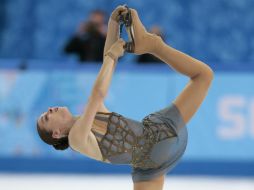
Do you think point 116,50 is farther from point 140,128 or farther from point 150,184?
point 150,184

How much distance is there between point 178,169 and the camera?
267 inches

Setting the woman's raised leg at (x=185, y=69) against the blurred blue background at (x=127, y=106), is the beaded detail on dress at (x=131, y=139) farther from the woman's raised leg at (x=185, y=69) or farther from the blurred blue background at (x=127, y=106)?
the blurred blue background at (x=127, y=106)

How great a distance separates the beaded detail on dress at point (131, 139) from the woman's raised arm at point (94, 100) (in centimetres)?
22

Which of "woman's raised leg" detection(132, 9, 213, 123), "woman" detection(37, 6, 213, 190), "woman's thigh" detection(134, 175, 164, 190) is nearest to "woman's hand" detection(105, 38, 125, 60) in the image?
"woman" detection(37, 6, 213, 190)

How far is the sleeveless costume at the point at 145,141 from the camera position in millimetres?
4094

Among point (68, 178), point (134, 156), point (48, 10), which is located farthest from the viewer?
point (48, 10)

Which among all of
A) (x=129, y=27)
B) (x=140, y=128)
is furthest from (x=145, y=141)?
(x=129, y=27)

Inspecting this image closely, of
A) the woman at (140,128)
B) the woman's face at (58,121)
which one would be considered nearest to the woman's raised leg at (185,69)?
the woman at (140,128)

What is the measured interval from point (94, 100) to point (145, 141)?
22.3 inches

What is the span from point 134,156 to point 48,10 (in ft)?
20.5

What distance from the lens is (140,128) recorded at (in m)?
4.19

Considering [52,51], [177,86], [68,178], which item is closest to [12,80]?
[68,178]

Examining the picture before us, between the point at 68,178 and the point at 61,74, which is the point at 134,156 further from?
the point at 61,74

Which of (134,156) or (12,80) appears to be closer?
(134,156)
